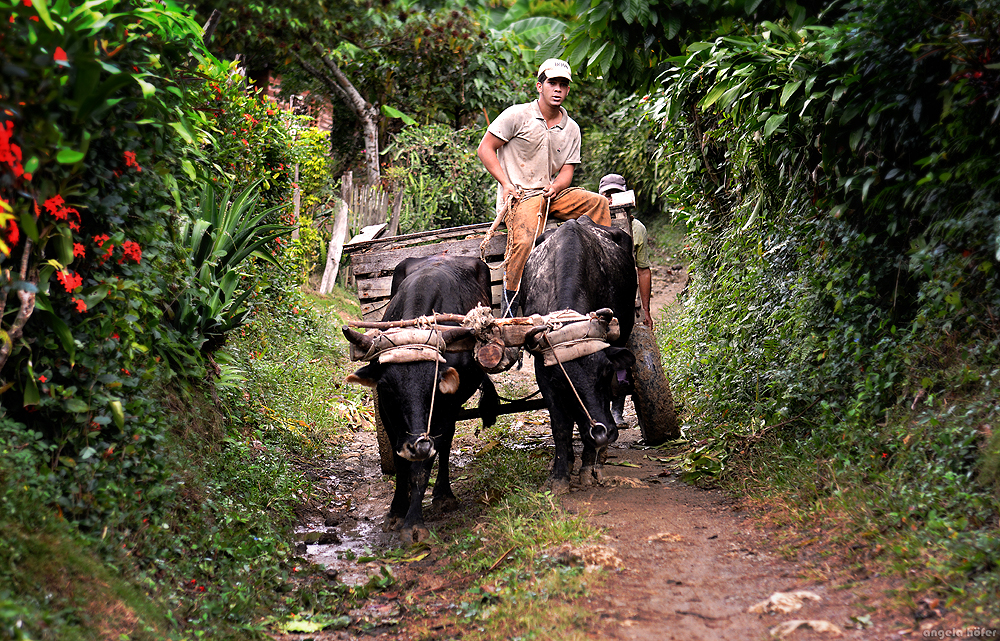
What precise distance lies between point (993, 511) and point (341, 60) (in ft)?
45.3

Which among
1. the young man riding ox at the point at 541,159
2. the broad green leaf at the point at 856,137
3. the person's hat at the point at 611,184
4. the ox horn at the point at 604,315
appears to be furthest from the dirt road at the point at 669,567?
the person's hat at the point at 611,184

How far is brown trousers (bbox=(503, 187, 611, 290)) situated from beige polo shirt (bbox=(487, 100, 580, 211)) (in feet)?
0.82

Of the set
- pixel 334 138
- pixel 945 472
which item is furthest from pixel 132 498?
pixel 334 138

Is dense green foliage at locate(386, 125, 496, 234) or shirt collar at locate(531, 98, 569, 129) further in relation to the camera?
dense green foliage at locate(386, 125, 496, 234)

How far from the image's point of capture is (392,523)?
217 inches

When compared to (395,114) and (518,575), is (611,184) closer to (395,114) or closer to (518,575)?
(518,575)

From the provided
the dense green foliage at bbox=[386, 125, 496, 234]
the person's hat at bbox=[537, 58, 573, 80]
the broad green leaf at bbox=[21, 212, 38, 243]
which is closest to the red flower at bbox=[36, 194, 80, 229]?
the broad green leaf at bbox=[21, 212, 38, 243]

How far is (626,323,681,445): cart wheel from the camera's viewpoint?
625 cm

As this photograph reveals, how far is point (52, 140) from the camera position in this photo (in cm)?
300

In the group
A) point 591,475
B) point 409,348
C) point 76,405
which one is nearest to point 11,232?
point 76,405

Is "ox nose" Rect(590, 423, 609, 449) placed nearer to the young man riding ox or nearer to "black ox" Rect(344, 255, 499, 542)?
"black ox" Rect(344, 255, 499, 542)

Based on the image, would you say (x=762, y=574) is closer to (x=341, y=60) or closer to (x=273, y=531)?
(x=273, y=531)

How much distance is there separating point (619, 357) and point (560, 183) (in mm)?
1972

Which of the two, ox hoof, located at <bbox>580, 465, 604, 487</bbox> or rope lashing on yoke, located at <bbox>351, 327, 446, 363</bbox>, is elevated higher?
rope lashing on yoke, located at <bbox>351, 327, 446, 363</bbox>
